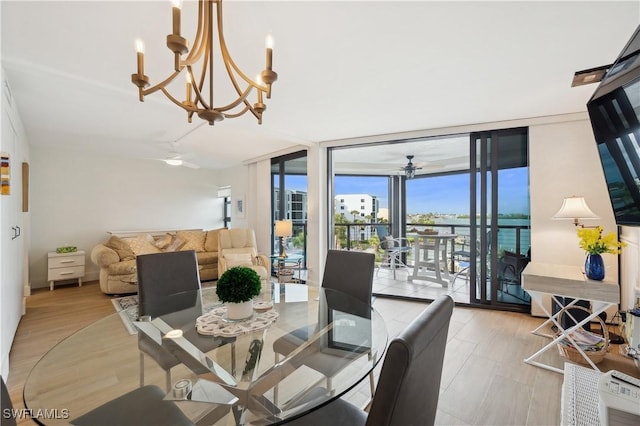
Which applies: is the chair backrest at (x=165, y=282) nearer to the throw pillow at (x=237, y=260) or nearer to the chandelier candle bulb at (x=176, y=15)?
the chandelier candle bulb at (x=176, y=15)

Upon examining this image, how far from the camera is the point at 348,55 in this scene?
6.57 feet

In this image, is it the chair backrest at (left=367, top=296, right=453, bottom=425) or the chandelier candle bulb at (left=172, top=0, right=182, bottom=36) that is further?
the chandelier candle bulb at (left=172, top=0, right=182, bottom=36)

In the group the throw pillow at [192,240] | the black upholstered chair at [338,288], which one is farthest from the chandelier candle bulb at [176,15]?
the throw pillow at [192,240]

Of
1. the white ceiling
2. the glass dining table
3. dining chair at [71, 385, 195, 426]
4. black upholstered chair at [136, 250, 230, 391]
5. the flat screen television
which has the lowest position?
dining chair at [71, 385, 195, 426]

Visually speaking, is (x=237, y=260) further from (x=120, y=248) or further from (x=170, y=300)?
(x=170, y=300)

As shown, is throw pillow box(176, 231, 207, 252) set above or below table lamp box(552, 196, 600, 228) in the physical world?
below

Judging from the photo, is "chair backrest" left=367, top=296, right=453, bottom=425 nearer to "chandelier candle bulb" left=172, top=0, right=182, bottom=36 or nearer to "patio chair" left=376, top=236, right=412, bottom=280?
"chandelier candle bulb" left=172, top=0, right=182, bottom=36

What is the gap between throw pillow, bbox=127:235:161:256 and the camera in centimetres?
495

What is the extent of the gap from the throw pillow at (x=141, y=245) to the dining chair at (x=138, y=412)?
14.6 ft

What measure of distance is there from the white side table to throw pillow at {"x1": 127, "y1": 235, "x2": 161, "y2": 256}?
0.85 m

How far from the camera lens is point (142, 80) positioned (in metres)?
1.28

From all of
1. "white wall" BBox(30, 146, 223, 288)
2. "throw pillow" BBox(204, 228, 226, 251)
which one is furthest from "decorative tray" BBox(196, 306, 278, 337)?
"white wall" BBox(30, 146, 223, 288)

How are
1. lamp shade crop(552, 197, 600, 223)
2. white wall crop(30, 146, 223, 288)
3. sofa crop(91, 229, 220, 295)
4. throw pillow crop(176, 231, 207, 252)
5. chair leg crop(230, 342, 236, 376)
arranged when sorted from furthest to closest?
1. throw pillow crop(176, 231, 207, 252)
2. white wall crop(30, 146, 223, 288)
3. sofa crop(91, 229, 220, 295)
4. lamp shade crop(552, 197, 600, 223)
5. chair leg crop(230, 342, 236, 376)

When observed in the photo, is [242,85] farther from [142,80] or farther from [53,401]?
[53,401]
